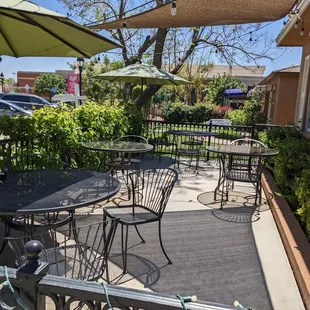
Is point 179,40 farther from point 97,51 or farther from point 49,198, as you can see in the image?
point 49,198

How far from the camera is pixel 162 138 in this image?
8742mm

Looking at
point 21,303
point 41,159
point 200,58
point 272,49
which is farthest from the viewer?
point 200,58

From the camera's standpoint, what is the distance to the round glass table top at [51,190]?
7.21 feet

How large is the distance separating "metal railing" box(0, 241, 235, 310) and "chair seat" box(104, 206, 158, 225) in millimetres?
1678

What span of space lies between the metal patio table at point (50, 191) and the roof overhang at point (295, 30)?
3995 millimetres

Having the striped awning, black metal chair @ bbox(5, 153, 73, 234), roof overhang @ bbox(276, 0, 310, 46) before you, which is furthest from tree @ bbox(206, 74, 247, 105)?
black metal chair @ bbox(5, 153, 73, 234)

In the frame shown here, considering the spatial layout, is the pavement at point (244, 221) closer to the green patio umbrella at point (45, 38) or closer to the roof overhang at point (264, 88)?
the green patio umbrella at point (45, 38)

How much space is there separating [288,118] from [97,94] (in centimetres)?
1070

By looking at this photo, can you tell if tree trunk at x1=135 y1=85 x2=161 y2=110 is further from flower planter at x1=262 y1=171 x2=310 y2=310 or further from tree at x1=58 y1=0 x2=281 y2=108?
flower planter at x1=262 y1=171 x2=310 y2=310

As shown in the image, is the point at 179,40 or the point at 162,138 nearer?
the point at 162,138

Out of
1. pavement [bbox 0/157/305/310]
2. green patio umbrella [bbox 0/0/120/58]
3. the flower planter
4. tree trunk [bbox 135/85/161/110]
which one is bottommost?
pavement [bbox 0/157/305/310]

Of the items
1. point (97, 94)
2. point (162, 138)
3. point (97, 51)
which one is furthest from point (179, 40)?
point (97, 51)

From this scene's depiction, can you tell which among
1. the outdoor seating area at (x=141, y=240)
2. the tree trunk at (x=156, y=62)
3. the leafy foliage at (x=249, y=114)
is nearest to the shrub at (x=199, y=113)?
the leafy foliage at (x=249, y=114)

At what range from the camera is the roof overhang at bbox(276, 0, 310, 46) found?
4873 mm
